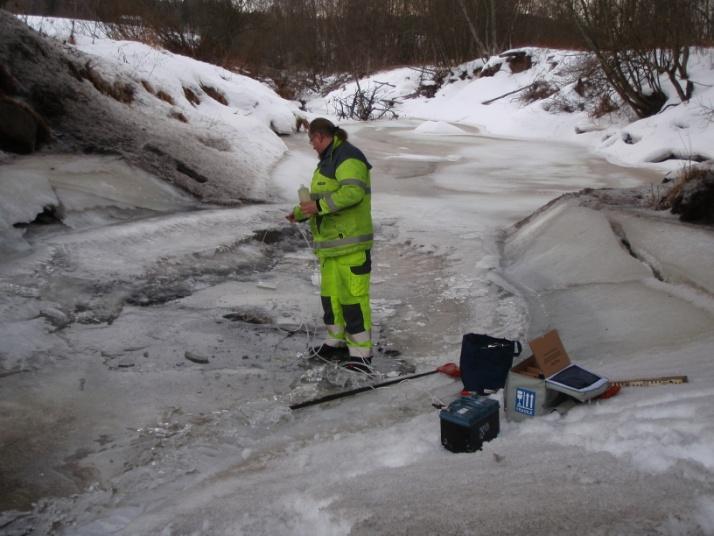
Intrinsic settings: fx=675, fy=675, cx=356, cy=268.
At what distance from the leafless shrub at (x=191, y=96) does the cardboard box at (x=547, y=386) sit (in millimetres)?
9790

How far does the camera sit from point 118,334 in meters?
4.68

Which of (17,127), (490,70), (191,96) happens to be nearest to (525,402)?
(17,127)

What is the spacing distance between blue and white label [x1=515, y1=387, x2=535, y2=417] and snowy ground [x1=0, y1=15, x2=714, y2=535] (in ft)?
0.33

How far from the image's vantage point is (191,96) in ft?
39.5

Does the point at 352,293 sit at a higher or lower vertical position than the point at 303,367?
higher

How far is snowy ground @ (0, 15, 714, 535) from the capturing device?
2484mm

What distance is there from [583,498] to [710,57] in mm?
16931

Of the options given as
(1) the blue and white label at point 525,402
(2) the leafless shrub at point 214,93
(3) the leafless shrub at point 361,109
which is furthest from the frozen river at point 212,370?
(3) the leafless shrub at point 361,109

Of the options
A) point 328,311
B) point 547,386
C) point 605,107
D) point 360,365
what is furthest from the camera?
point 605,107

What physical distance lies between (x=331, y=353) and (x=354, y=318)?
397mm

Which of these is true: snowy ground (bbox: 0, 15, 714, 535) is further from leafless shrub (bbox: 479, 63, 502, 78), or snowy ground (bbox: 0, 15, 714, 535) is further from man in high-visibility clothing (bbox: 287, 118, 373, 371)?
leafless shrub (bbox: 479, 63, 502, 78)

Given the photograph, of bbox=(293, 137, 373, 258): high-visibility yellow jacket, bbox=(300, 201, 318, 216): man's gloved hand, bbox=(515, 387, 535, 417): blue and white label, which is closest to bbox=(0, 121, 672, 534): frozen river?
bbox=(515, 387, 535, 417): blue and white label

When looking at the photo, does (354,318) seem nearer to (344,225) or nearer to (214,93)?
(344,225)

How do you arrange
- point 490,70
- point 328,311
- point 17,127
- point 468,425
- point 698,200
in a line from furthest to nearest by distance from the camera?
point 490,70 → point 17,127 → point 698,200 → point 328,311 → point 468,425
